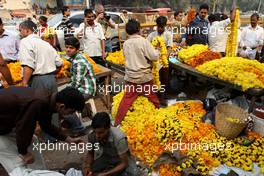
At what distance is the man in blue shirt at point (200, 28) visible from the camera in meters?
7.31

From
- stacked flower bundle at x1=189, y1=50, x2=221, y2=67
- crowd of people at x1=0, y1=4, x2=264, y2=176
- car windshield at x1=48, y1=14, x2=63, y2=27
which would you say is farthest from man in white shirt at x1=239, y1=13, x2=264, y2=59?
car windshield at x1=48, y1=14, x2=63, y2=27

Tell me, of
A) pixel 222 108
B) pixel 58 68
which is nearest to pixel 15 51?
pixel 58 68

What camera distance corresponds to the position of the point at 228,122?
13.0 feet

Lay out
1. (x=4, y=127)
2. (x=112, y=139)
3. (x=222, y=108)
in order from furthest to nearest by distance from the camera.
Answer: (x=222, y=108) < (x=112, y=139) < (x=4, y=127)

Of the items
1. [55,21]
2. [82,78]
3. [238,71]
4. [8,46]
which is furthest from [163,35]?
[55,21]

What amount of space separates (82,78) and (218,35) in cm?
378

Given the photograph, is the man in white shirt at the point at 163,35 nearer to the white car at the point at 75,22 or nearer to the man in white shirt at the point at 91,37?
the man in white shirt at the point at 91,37

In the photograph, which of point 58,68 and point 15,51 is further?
point 15,51

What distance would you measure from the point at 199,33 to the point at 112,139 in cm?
494

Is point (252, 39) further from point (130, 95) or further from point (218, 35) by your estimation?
point (130, 95)

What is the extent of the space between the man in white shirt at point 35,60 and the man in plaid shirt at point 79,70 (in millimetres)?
380

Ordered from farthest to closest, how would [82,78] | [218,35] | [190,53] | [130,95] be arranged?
[218,35]
[190,53]
[130,95]
[82,78]

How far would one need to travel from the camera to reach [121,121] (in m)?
5.29

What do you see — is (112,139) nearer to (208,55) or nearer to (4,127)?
(4,127)
